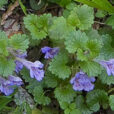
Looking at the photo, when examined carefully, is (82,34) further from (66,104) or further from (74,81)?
(66,104)

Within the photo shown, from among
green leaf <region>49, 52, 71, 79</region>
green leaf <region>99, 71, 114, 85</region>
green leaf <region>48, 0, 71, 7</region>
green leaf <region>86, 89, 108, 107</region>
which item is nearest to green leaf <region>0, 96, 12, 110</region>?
green leaf <region>49, 52, 71, 79</region>

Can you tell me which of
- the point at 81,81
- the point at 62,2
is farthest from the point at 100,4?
the point at 81,81

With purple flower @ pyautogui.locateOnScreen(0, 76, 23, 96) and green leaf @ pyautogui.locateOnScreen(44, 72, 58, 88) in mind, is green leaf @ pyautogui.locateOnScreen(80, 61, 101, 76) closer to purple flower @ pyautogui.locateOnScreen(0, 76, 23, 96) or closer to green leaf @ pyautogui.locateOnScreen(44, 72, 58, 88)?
green leaf @ pyautogui.locateOnScreen(44, 72, 58, 88)

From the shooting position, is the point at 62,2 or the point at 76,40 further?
the point at 62,2

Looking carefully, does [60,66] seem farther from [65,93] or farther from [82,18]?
[82,18]

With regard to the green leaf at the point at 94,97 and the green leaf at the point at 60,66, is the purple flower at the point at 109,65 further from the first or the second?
the green leaf at the point at 94,97

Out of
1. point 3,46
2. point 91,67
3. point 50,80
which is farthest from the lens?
point 50,80
